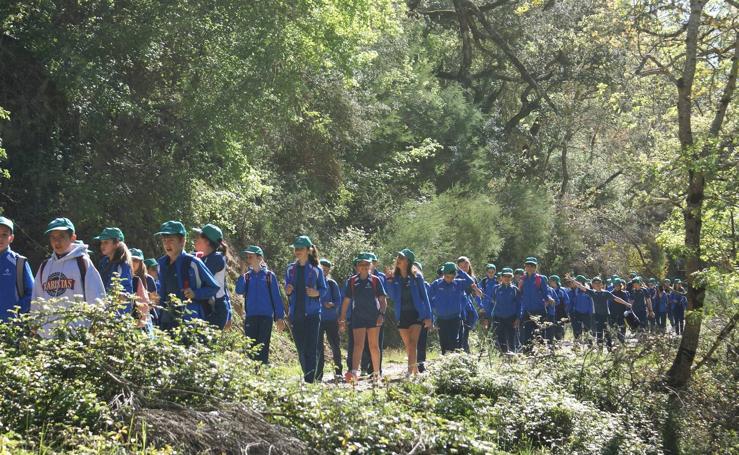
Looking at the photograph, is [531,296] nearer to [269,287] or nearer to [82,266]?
[269,287]

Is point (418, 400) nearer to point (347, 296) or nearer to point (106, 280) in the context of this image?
point (106, 280)

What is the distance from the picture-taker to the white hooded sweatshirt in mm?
8383

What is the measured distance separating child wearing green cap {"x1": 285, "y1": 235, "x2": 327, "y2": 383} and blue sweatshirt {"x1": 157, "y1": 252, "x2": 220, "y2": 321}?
3130 mm

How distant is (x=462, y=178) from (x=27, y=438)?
30.0m

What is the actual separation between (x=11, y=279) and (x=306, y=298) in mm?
4681

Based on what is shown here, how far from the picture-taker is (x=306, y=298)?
1301 cm

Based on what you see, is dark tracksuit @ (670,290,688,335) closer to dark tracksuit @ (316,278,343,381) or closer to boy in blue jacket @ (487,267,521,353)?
boy in blue jacket @ (487,267,521,353)

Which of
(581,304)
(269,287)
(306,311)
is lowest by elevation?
(581,304)

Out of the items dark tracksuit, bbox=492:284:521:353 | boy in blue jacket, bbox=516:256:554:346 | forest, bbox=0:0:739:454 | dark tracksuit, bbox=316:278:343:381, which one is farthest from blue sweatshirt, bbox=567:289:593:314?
dark tracksuit, bbox=316:278:343:381

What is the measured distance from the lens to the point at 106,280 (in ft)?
31.2

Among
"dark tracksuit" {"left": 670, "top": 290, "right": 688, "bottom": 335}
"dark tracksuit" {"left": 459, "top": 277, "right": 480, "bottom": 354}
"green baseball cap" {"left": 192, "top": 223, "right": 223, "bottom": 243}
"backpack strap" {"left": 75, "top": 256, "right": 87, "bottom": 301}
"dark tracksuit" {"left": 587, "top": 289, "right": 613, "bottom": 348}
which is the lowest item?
"dark tracksuit" {"left": 670, "top": 290, "right": 688, "bottom": 335}

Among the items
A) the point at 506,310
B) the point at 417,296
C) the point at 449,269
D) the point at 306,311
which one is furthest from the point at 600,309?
the point at 306,311

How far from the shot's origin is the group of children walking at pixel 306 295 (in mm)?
8508

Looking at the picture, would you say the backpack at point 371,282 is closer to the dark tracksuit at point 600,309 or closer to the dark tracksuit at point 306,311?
the dark tracksuit at point 306,311
